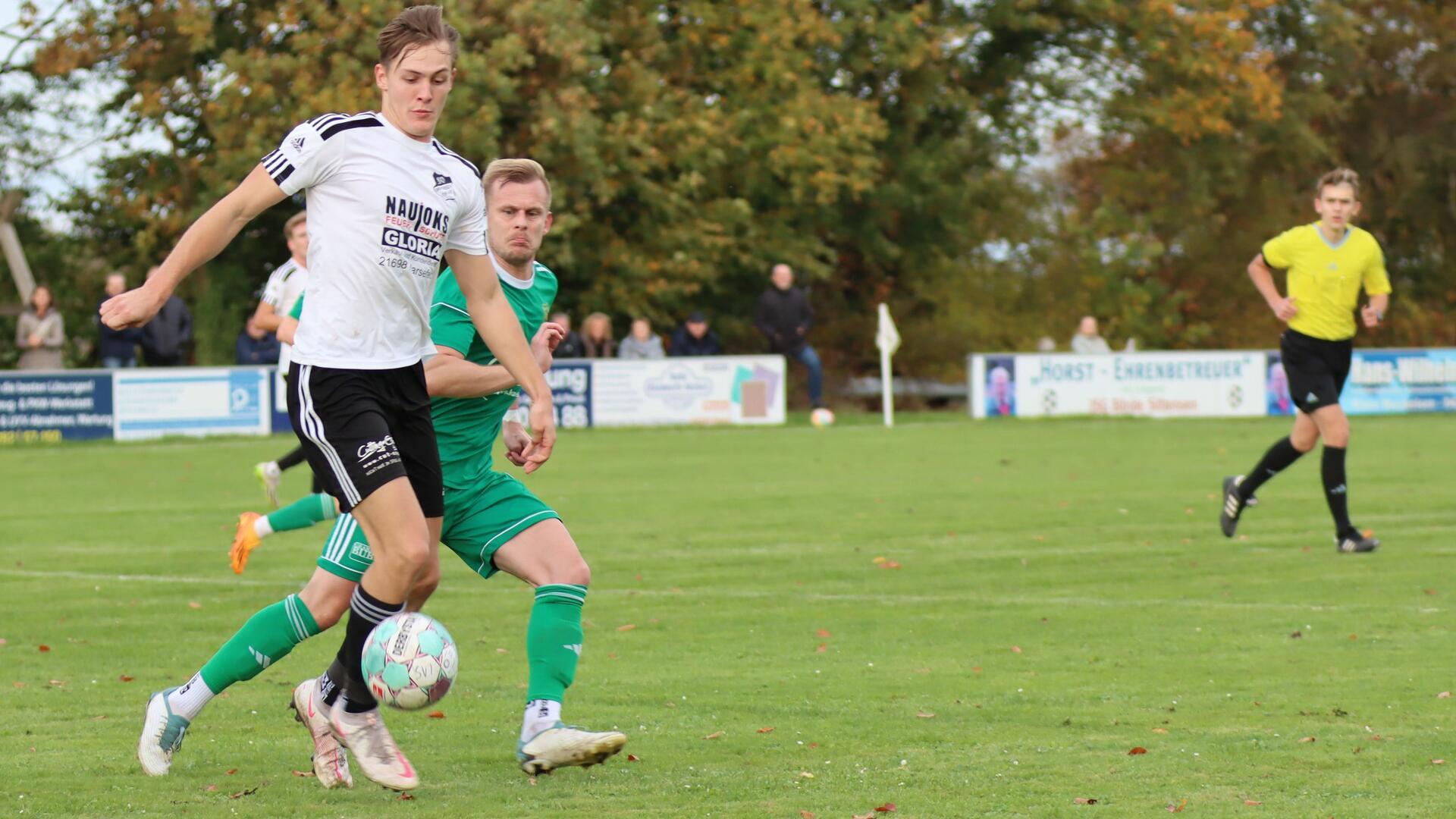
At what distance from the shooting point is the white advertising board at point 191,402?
23.7 metres

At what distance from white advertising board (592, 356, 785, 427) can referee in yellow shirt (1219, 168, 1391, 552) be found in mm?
14862

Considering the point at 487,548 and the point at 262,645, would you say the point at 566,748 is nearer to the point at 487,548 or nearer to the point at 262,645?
the point at 487,548

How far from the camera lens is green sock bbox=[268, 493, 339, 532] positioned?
10.4 meters

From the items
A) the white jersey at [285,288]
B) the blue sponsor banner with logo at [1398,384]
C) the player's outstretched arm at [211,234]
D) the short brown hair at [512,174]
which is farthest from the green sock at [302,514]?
the blue sponsor banner with logo at [1398,384]

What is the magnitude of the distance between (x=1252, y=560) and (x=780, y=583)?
9.53 feet

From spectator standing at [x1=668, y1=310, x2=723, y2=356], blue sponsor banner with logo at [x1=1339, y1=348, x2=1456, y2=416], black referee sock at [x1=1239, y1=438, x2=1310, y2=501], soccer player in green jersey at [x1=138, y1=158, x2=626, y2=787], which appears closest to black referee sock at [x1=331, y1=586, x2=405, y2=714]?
soccer player in green jersey at [x1=138, y1=158, x2=626, y2=787]

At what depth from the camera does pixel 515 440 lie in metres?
6.15

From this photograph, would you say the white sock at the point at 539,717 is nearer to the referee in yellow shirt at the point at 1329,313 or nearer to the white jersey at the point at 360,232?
the white jersey at the point at 360,232

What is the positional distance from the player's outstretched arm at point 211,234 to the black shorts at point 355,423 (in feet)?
1.44

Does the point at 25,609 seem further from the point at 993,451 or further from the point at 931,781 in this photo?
the point at 993,451

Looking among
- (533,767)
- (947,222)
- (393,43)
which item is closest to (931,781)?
(533,767)

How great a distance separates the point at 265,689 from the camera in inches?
287

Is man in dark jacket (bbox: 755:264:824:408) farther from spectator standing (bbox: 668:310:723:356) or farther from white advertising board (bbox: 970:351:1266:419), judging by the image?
white advertising board (bbox: 970:351:1266:419)

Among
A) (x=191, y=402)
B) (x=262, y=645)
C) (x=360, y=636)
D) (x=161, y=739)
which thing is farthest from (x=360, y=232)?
(x=191, y=402)
